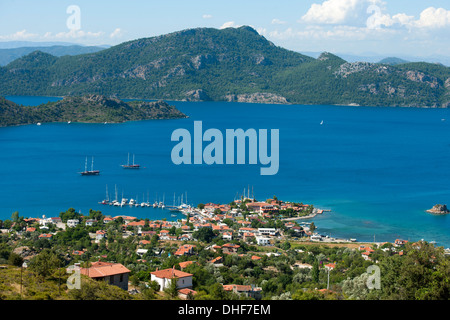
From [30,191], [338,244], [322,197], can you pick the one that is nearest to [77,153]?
[30,191]

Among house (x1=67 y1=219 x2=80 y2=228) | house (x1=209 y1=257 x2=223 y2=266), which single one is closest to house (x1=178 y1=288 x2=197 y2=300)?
house (x1=209 y1=257 x2=223 y2=266)

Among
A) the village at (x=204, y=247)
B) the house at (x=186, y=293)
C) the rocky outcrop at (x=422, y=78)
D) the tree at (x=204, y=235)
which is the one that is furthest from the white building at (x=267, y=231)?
the rocky outcrop at (x=422, y=78)

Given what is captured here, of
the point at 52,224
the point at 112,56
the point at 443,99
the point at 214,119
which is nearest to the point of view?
the point at 52,224

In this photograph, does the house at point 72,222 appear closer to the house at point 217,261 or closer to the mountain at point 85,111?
the house at point 217,261

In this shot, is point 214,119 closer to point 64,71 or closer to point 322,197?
point 322,197

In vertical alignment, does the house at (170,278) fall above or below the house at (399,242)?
above
